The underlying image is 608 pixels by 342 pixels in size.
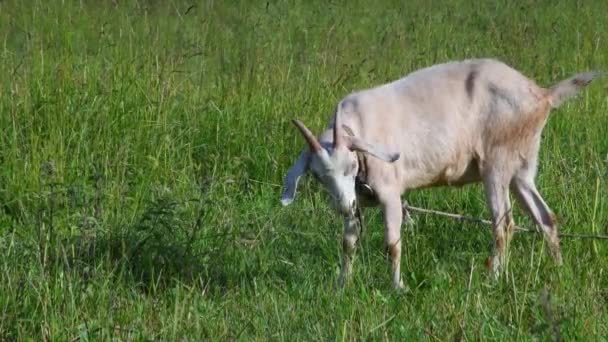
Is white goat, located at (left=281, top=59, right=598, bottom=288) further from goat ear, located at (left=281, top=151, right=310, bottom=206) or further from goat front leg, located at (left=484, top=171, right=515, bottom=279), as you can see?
goat ear, located at (left=281, top=151, right=310, bottom=206)

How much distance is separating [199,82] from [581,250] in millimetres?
3469

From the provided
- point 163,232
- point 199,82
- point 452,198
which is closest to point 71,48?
point 199,82

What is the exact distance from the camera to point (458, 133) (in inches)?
241

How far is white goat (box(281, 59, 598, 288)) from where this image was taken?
5.78 m

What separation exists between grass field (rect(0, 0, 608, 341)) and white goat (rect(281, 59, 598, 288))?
0.22 m

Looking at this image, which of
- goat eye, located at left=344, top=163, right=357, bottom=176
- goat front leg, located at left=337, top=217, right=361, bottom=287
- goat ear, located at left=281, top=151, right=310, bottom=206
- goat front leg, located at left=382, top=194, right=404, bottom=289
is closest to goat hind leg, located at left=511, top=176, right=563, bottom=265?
goat front leg, located at left=382, top=194, right=404, bottom=289

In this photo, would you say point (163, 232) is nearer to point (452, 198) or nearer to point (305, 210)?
point (305, 210)

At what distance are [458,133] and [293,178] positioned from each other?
46.4 inches

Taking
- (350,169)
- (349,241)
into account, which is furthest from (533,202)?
(350,169)

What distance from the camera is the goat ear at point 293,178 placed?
17.3 feet

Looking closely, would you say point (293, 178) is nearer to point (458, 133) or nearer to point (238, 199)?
point (458, 133)

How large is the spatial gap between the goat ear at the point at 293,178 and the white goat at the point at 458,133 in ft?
1.01

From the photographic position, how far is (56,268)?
4758mm

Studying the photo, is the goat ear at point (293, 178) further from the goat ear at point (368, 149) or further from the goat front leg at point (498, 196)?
the goat front leg at point (498, 196)
